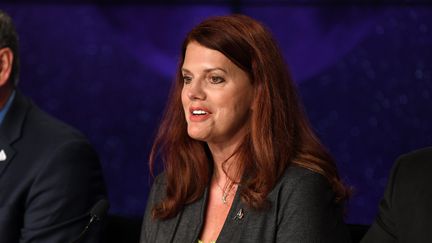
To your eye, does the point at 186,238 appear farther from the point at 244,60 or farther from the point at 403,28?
the point at 403,28

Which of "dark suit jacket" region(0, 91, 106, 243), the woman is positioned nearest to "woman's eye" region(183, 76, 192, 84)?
the woman

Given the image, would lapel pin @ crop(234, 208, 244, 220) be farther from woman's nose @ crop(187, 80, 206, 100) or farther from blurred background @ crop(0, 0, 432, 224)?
blurred background @ crop(0, 0, 432, 224)

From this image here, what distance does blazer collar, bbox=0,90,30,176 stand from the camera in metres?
2.59

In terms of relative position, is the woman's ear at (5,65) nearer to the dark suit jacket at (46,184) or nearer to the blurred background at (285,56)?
the dark suit jacket at (46,184)

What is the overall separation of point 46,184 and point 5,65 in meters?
0.48

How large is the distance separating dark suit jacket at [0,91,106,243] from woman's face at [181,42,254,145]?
520 millimetres

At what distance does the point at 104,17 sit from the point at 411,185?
7.62ft

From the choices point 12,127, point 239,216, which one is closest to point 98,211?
point 239,216

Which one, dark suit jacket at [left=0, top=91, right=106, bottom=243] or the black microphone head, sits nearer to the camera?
the black microphone head

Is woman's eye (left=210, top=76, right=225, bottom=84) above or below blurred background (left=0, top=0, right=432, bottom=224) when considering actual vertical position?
above

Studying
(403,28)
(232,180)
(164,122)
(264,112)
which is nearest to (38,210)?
(164,122)

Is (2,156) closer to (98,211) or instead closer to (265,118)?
(98,211)

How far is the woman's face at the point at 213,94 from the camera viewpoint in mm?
2168

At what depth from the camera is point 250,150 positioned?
2.24m
